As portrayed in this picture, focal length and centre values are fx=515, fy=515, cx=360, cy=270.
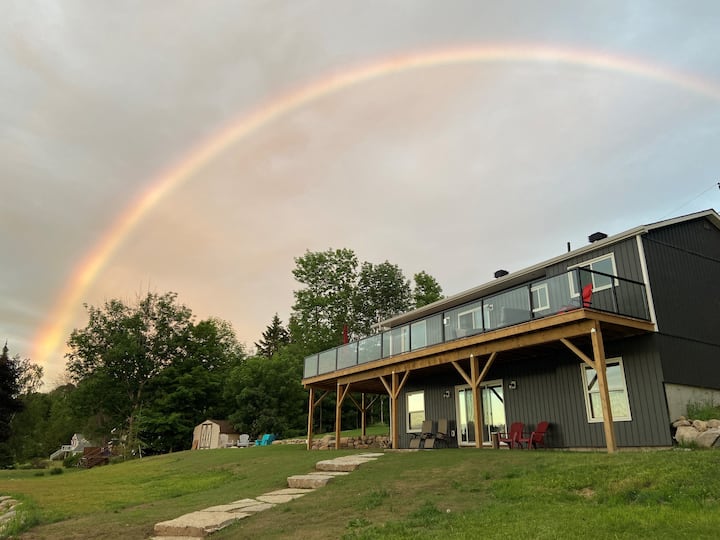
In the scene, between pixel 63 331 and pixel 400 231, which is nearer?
pixel 400 231

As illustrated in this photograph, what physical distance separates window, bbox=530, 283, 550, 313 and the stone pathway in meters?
6.13

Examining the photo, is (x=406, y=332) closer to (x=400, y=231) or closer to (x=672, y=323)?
(x=672, y=323)

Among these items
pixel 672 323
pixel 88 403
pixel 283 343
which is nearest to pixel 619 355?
pixel 672 323

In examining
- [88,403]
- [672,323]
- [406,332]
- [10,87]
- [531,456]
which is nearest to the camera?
[531,456]

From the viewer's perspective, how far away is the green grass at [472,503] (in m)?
5.24

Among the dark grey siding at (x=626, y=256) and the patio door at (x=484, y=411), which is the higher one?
the dark grey siding at (x=626, y=256)

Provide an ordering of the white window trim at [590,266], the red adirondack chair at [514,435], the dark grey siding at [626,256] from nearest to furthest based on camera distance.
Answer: the white window trim at [590,266], the dark grey siding at [626,256], the red adirondack chair at [514,435]

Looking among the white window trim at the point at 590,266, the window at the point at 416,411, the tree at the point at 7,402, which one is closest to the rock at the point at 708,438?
the white window trim at the point at 590,266

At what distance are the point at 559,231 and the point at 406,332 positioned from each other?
1727 cm

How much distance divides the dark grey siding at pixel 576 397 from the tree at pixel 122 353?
3276 centimetres

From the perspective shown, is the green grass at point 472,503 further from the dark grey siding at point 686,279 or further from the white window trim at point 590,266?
the dark grey siding at point 686,279

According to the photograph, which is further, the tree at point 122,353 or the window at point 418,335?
the tree at point 122,353

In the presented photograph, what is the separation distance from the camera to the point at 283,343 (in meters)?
66.2

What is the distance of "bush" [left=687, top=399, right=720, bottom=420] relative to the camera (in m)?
11.6
